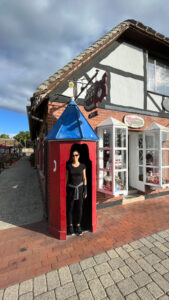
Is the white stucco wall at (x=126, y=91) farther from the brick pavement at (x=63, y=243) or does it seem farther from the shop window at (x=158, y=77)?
the brick pavement at (x=63, y=243)

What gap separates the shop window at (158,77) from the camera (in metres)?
5.86

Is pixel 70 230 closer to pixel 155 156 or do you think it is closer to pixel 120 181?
pixel 120 181

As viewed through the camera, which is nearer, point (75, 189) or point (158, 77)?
point (75, 189)

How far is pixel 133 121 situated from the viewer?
5.14 metres

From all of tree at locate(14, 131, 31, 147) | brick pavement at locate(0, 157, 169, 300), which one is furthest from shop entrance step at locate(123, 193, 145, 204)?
tree at locate(14, 131, 31, 147)

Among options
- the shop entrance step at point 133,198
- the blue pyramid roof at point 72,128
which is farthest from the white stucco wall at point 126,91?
the shop entrance step at point 133,198

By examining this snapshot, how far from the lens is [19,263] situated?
2.47 meters

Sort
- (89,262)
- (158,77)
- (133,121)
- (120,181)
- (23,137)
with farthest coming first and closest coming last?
(23,137) → (158,77) → (133,121) → (120,181) → (89,262)

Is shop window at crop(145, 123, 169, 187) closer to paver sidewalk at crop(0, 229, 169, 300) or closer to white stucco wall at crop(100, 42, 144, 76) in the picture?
white stucco wall at crop(100, 42, 144, 76)

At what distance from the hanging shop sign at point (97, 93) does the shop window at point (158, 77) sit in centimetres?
350

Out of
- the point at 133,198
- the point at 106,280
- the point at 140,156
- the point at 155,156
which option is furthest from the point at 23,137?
the point at 106,280

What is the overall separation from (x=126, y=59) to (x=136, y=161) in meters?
3.78

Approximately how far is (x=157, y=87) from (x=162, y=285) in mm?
6367

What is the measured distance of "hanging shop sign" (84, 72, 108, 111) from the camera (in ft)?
9.48
